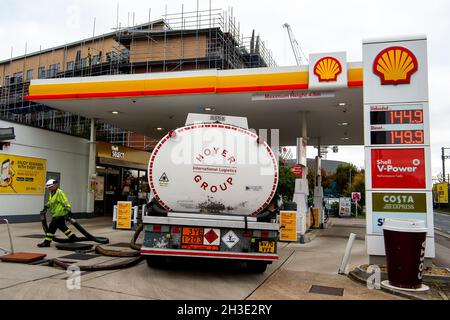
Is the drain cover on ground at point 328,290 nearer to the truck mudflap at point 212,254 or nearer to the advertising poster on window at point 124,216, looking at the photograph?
the truck mudflap at point 212,254

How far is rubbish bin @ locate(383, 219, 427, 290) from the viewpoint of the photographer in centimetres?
655

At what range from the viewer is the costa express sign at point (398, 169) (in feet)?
25.7

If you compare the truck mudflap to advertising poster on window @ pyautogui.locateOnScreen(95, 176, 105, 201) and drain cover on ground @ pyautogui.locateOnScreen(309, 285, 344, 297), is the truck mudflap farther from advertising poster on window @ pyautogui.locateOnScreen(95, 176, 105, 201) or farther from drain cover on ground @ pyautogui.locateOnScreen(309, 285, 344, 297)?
advertising poster on window @ pyautogui.locateOnScreen(95, 176, 105, 201)

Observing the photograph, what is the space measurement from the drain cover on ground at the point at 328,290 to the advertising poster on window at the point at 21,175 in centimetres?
1294

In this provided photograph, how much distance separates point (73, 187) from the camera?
1947 cm

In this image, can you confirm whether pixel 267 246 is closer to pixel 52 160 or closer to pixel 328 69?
pixel 328 69

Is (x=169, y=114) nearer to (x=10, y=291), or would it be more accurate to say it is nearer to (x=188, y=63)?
(x=10, y=291)

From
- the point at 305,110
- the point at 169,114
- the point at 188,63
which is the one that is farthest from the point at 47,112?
the point at 305,110

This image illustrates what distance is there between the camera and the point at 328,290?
22.0 feet

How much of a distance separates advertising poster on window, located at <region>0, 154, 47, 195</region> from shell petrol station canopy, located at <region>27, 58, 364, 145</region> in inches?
97.6

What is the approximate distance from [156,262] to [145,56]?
3292 cm

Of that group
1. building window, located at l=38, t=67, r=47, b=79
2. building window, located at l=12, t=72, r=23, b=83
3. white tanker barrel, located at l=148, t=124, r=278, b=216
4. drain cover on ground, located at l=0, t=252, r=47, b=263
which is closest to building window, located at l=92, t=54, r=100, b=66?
building window, located at l=38, t=67, r=47, b=79

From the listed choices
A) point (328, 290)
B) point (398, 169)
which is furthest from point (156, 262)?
point (398, 169)
